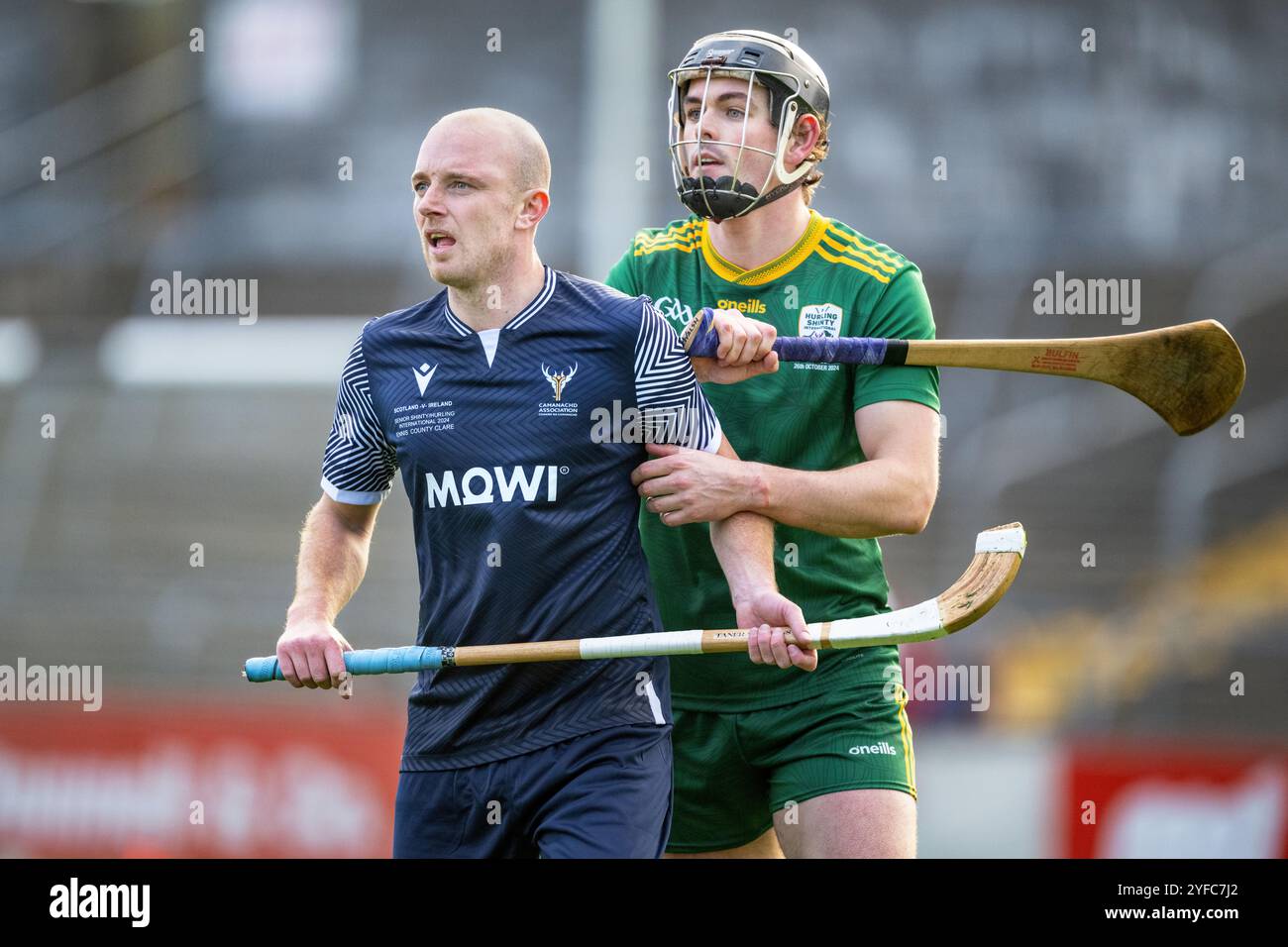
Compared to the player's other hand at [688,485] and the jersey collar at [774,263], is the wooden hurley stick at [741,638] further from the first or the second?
the jersey collar at [774,263]

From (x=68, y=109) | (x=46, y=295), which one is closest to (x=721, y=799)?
(x=46, y=295)

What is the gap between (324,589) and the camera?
3480 mm

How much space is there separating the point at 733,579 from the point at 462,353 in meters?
0.71

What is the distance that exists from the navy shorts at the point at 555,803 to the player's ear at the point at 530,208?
104 centimetres

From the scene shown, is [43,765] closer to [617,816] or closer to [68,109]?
[68,109]

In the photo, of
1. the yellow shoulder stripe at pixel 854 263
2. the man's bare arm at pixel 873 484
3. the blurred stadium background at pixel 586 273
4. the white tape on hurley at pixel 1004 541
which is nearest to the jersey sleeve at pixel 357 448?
the man's bare arm at pixel 873 484

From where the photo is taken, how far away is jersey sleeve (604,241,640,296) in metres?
4.02

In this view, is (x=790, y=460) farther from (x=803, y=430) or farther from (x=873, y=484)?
(x=873, y=484)

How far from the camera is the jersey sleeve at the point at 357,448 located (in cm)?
353

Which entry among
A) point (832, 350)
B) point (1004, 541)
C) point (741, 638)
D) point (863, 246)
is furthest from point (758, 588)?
point (863, 246)

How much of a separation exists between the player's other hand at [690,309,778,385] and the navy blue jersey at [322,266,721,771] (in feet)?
0.35

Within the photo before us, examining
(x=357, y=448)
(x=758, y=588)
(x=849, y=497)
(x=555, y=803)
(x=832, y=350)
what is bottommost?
(x=555, y=803)

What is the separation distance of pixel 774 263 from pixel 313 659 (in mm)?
1400

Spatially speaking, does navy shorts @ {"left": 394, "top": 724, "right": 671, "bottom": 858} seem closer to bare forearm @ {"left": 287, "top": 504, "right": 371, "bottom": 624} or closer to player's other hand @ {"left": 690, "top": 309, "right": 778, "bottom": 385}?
bare forearm @ {"left": 287, "top": 504, "right": 371, "bottom": 624}
